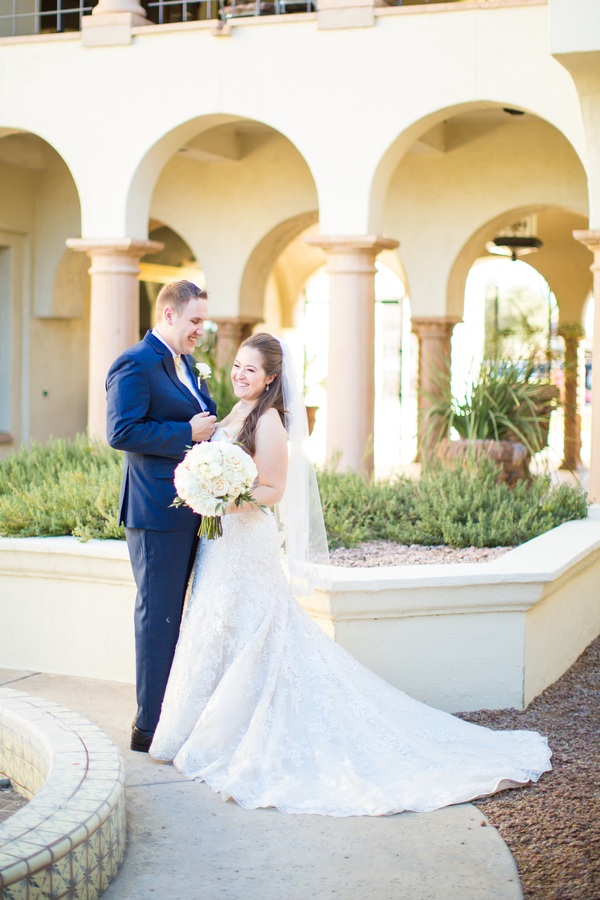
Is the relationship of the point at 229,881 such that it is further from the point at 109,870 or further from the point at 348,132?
the point at 348,132

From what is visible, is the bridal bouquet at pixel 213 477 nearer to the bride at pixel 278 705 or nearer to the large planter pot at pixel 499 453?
the bride at pixel 278 705

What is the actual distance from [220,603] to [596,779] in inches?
61.4

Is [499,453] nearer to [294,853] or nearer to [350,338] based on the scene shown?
[350,338]

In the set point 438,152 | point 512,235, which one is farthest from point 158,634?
point 512,235

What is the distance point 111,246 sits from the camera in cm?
1194

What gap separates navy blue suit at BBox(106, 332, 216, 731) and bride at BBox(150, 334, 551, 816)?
0.33 feet

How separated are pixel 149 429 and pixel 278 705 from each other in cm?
113

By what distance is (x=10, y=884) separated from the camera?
293 centimetres

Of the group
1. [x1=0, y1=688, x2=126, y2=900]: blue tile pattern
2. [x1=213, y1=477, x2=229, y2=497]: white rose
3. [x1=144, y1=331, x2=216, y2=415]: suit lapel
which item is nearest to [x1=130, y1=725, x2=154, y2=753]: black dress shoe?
[x1=0, y1=688, x2=126, y2=900]: blue tile pattern

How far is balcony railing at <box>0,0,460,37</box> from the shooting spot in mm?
12117

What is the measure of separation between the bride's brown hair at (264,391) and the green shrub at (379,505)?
1.66 m

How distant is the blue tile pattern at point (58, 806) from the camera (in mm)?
3035

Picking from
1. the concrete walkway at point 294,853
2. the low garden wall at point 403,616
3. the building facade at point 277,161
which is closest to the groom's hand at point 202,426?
the low garden wall at point 403,616

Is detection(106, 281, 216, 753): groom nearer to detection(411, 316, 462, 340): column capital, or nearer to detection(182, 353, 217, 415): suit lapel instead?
detection(182, 353, 217, 415): suit lapel
